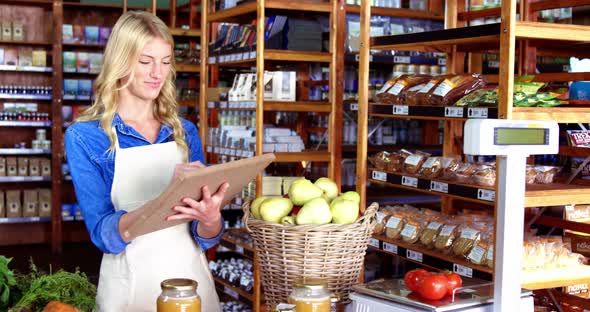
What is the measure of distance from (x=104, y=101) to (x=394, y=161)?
6.51ft

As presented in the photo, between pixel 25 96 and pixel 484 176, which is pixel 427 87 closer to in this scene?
pixel 484 176

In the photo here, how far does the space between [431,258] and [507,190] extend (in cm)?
193

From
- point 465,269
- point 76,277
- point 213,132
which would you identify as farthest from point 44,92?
point 76,277

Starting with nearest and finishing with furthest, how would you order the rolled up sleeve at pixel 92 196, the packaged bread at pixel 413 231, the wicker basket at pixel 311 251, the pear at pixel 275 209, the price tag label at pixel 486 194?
the wicker basket at pixel 311 251, the pear at pixel 275 209, the rolled up sleeve at pixel 92 196, the price tag label at pixel 486 194, the packaged bread at pixel 413 231

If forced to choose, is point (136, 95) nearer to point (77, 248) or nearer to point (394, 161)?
point (394, 161)

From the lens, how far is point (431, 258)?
3537 millimetres

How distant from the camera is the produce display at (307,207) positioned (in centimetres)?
198

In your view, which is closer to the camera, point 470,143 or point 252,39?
point 470,143

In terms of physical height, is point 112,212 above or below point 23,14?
below

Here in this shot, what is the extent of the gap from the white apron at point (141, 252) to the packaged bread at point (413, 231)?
1.55 meters

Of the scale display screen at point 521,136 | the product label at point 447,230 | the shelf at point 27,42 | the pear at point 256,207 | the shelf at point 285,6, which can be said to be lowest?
the product label at point 447,230

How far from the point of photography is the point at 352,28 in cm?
508

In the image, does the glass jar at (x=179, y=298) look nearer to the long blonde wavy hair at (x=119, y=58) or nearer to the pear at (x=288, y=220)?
the pear at (x=288, y=220)

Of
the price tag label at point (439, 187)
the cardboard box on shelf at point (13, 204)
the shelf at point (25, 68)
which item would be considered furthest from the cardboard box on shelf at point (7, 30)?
the price tag label at point (439, 187)
